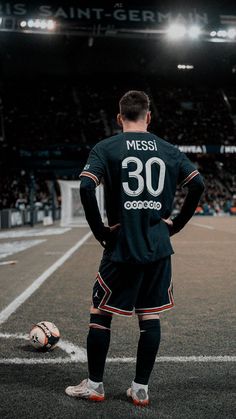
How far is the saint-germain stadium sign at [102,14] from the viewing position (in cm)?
1719

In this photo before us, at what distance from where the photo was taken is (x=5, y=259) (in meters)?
12.6

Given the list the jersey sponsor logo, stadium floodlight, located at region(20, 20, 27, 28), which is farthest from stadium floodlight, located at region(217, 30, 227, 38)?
the jersey sponsor logo

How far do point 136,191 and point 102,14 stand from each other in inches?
606

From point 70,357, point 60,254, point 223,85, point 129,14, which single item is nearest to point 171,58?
point 223,85

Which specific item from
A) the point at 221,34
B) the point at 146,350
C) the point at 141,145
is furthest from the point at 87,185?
the point at 221,34

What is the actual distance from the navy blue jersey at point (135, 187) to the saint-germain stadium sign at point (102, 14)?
15036mm

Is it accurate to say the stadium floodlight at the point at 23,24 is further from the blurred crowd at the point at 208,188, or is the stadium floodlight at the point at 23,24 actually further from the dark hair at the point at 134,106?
the blurred crowd at the point at 208,188

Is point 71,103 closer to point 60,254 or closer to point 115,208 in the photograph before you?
point 60,254

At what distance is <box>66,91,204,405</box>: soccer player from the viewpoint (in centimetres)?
340

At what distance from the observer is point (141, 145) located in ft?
11.3

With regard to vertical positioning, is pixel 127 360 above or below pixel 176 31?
below

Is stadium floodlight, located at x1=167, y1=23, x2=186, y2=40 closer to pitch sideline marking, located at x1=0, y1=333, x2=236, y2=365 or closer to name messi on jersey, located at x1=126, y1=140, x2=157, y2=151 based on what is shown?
pitch sideline marking, located at x1=0, y1=333, x2=236, y2=365

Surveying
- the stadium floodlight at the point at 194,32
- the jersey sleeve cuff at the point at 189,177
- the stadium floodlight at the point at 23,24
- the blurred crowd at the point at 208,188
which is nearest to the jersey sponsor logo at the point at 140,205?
the jersey sleeve cuff at the point at 189,177

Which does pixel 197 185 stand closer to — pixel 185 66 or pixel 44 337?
pixel 44 337
